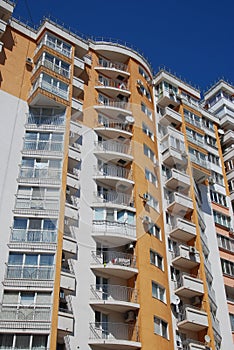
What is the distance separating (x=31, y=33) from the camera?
3325 cm

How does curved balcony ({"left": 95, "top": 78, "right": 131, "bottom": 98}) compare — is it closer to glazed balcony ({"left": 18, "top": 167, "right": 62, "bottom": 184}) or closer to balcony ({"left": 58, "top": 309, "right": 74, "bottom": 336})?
glazed balcony ({"left": 18, "top": 167, "right": 62, "bottom": 184})

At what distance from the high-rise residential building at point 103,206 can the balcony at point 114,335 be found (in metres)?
0.07

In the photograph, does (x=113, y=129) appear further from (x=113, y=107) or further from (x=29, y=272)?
(x=29, y=272)

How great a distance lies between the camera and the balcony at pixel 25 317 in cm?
2134

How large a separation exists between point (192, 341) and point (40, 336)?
975 centimetres

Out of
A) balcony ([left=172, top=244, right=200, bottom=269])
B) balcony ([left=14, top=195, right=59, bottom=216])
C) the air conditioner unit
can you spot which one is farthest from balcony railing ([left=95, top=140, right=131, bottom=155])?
balcony ([left=172, top=244, right=200, bottom=269])

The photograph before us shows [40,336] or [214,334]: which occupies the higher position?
[214,334]

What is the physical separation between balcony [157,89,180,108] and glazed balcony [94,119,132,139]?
5.71 m

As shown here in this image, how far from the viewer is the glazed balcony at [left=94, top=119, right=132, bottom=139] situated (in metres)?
31.8

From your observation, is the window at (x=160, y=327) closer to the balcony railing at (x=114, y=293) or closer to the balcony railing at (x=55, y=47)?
the balcony railing at (x=114, y=293)

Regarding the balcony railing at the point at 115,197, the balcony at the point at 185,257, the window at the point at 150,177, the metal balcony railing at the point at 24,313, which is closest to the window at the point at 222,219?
the balcony at the point at 185,257

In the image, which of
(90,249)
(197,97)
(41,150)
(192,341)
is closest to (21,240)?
(90,249)

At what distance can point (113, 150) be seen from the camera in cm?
3155

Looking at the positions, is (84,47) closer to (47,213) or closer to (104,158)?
(104,158)
